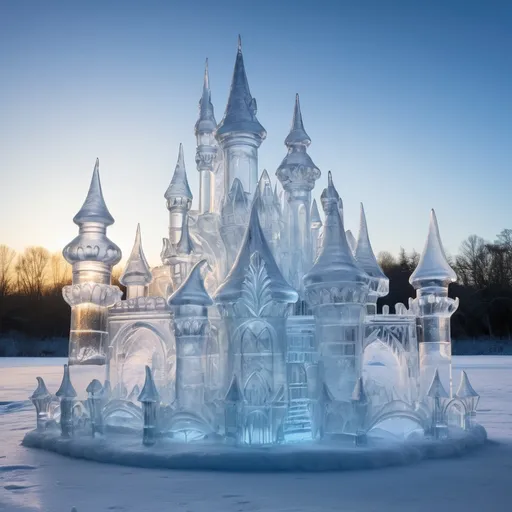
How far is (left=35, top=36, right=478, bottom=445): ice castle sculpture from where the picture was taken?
1330cm

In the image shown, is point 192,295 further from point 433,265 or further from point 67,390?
point 433,265

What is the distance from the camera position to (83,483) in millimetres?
10812

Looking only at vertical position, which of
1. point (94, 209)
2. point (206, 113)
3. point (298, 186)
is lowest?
point (94, 209)

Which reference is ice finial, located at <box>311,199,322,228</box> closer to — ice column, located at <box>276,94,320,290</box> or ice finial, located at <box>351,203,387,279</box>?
ice finial, located at <box>351,203,387,279</box>

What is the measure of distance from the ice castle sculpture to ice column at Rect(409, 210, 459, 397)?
33mm

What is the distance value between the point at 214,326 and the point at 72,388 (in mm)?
3391

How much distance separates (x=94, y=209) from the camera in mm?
16531

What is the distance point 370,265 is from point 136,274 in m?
6.52

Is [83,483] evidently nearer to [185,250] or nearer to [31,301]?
[185,250]

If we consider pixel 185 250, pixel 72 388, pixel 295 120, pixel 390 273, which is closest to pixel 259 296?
pixel 185 250

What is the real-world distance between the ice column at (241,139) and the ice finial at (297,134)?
2.34ft

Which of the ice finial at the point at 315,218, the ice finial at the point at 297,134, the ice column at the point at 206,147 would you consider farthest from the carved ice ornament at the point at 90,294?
the ice finial at the point at 315,218

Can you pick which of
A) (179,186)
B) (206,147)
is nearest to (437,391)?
(179,186)

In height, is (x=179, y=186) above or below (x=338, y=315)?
above
